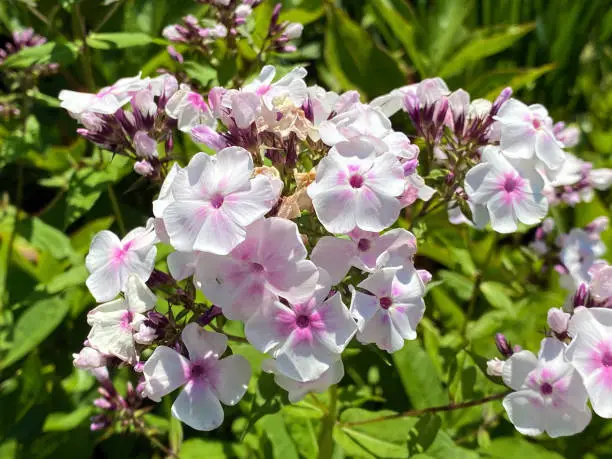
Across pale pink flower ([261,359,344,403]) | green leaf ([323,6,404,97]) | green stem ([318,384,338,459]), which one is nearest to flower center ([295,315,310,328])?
pale pink flower ([261,359,344,403])

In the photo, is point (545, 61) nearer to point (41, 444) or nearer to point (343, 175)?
point (343, 175)

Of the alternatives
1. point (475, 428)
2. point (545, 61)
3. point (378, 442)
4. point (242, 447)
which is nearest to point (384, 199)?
point (378, 442)

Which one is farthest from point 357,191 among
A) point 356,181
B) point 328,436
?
point 328,436

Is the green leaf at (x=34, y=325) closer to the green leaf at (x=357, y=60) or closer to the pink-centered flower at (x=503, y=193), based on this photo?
the pink-centered flower at (x=503, y=193)

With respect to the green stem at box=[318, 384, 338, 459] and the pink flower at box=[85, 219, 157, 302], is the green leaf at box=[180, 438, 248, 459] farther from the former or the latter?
the pink flower at box=[85, 219, 157, 302]

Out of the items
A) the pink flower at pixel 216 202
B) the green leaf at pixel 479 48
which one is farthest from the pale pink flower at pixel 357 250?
the green leaf at pixel 479 48
